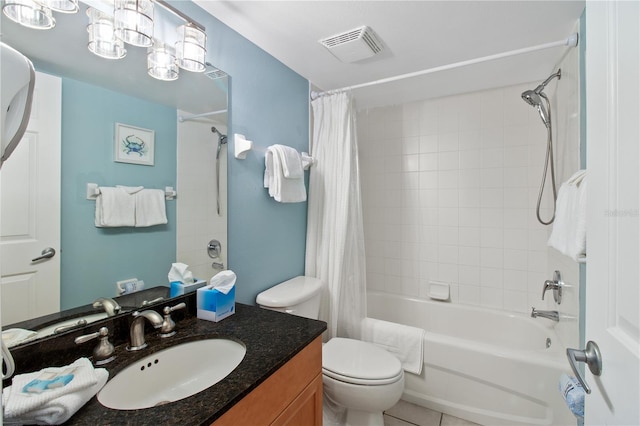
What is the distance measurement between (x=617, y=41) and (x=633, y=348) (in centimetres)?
58

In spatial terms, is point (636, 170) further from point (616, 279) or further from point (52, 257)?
point (52, 257)

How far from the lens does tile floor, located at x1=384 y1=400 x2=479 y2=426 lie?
1.79 meters

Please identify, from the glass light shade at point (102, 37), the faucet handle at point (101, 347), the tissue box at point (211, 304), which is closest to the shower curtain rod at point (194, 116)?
the glass light shade at point (102, 37)

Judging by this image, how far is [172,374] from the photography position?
101 cm


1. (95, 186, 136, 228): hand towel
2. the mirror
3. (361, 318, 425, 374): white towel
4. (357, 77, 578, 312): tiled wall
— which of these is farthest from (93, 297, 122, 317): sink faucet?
(357, 77, 578, 312): tiled wall

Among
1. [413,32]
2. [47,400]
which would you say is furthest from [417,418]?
[413,32]

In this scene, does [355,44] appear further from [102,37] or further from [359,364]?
[359,364]

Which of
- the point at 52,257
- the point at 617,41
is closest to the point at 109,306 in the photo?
the point at 52,257

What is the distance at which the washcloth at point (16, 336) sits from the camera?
2.63 ft

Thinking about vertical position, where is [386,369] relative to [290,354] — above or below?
below

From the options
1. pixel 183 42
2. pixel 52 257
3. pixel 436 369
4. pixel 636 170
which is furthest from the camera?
pixel 436 369

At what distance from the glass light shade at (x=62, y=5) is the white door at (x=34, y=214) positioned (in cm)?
21

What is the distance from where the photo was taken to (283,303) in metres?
1.58

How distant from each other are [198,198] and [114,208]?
36 centimetres
